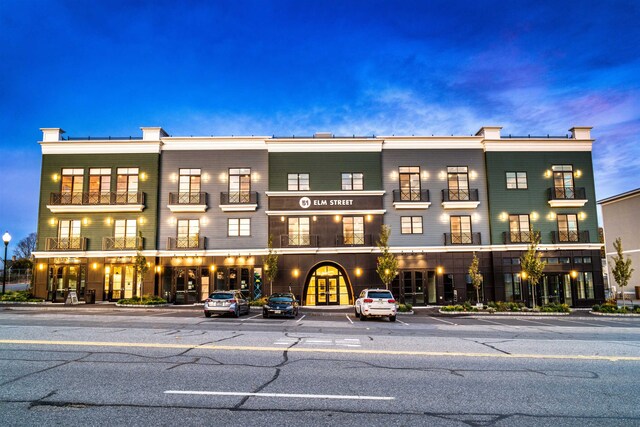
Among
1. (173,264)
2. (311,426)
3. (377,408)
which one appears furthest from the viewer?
(173,264)

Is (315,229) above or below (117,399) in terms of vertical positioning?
above

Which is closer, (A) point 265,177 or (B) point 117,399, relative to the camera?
(B) point 117,399

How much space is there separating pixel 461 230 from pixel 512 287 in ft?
20.4

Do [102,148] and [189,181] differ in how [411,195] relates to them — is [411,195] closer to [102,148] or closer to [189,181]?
[189,181]

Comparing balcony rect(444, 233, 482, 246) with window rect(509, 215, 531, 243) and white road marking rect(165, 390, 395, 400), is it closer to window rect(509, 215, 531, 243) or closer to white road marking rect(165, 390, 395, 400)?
window rect(509, 215, 531, 243)

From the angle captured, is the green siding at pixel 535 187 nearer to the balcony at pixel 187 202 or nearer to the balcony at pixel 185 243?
the balcony at pixel 187 202

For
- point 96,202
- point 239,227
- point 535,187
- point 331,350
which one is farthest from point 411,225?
point 96,202

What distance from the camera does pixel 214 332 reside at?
1566 cm

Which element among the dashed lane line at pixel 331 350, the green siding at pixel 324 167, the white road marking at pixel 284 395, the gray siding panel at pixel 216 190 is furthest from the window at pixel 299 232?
the white road marking at pixel 284 395

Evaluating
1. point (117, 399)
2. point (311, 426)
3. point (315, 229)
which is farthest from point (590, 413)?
point (315, 229)

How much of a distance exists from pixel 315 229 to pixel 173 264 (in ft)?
40.0

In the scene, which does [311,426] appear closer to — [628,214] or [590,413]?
[590,413]

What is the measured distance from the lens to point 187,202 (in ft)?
115

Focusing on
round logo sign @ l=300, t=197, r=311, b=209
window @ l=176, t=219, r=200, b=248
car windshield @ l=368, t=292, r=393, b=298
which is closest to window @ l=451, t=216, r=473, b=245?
round logo sign @ l=300, t=197, r=311, b=209
